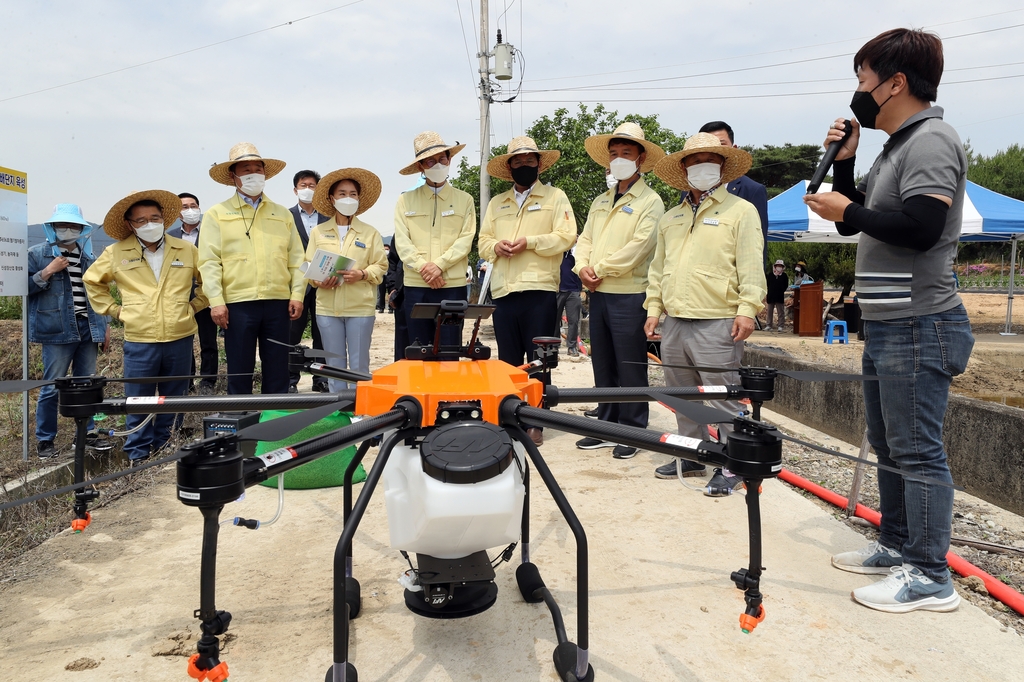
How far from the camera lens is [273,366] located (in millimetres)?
5004

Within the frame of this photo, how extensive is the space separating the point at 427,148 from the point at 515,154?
656 mm

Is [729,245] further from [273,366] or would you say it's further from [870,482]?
[273,366]

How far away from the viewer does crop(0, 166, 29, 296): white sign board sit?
15.3ft

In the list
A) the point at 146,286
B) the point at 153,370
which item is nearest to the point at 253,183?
the point at 146,286

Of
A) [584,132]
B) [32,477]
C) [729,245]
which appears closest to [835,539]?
[729,245]

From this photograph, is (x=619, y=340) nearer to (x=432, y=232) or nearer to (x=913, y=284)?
(x=432, y=232)

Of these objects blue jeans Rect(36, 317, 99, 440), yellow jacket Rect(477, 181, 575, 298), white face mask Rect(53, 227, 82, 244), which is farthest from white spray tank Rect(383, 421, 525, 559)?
white face mask Rect(53, 227, 82, 244)

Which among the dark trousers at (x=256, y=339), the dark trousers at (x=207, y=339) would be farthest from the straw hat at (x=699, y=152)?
the dark trousers at (x=207, y=339)

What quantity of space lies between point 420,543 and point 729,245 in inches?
114

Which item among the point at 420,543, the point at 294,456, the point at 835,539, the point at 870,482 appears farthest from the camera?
the point at 870,482

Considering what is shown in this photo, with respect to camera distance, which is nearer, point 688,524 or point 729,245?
point 688,524

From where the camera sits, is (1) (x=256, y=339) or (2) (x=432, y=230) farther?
(2) (x=432, y=230)

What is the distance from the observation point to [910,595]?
8.56 feet

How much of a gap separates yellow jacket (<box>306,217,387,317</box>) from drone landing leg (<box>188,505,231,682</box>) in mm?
3808
